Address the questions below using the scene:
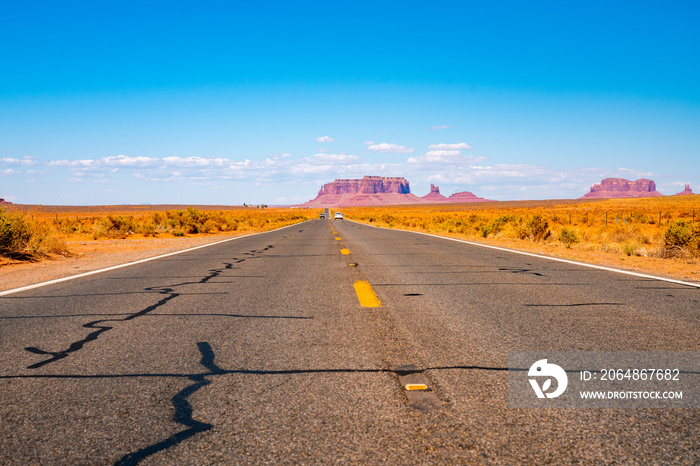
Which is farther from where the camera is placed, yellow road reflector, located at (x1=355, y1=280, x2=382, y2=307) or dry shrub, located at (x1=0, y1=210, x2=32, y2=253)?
dry shrub, located at (x1=0, y1=210, x2=32, y2=253)

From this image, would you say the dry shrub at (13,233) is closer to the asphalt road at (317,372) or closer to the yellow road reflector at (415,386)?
the asphalt road at (317,372)

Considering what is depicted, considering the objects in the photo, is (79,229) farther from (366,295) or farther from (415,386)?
(415,386)

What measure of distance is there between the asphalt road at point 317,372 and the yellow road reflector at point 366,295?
0.08 meters

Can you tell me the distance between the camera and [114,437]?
87.8 inches

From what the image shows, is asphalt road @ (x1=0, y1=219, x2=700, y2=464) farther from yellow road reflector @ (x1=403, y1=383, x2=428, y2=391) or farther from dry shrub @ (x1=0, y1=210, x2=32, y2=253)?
dry shrub @ (x1=0, y1=210, x2=32, y2=253)

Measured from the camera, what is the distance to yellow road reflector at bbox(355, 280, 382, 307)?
18.1ft

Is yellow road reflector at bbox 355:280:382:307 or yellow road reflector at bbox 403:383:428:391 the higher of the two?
yellow road reflector at bbox 403:383:428:391

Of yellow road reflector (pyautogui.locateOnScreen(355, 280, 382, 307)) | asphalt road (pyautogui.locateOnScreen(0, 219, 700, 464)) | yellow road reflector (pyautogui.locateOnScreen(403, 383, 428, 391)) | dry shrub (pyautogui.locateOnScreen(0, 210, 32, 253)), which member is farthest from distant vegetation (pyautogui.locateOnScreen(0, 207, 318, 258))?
yellow road reflector (pyautogui.locateOnScreen(403, 383, 428, 391))

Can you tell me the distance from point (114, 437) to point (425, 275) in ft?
20.7

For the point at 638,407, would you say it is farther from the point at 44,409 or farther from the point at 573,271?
the point at 573,271

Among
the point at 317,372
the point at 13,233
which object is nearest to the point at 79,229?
the point at 13,233

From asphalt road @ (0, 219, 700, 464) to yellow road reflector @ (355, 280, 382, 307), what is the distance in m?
0.08

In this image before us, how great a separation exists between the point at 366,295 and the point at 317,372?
300cm

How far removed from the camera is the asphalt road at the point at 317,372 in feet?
6.98
